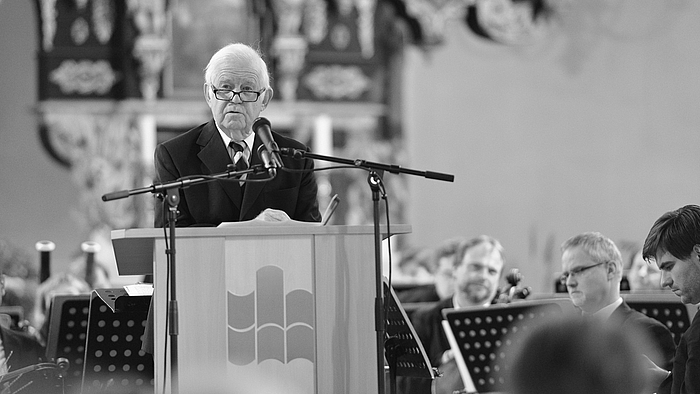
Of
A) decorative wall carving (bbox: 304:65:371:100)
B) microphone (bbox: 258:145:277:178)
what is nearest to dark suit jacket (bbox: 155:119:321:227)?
microphone (bbox: 258:145:277:178)

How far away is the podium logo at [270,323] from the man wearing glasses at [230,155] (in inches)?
21.4

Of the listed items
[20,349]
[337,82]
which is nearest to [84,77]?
[337,82]

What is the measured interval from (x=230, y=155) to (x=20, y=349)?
1.69 metres

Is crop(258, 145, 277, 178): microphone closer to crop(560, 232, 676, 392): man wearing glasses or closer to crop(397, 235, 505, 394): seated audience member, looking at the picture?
crop(560, 232, 676, 392): man wearing glasses

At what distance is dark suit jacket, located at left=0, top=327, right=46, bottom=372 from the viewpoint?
4.75 m

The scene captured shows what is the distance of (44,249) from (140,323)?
3023mm

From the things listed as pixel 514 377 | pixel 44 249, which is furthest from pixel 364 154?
pixel 514 377

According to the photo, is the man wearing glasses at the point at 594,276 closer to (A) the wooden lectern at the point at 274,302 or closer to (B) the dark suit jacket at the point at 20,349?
(A) the wooden lectern at the point at 274,302

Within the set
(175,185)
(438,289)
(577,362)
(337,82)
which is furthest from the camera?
(337,82)

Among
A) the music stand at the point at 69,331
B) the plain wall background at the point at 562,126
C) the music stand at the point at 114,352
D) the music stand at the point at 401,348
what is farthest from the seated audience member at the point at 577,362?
the plain wall background at the point at 562,126

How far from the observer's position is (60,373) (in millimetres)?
4270

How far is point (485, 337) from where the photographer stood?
4340 millimetres

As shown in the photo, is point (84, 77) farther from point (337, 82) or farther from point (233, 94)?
point (233, 94)

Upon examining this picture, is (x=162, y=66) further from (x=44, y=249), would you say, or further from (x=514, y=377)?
(x=514, y=377)
